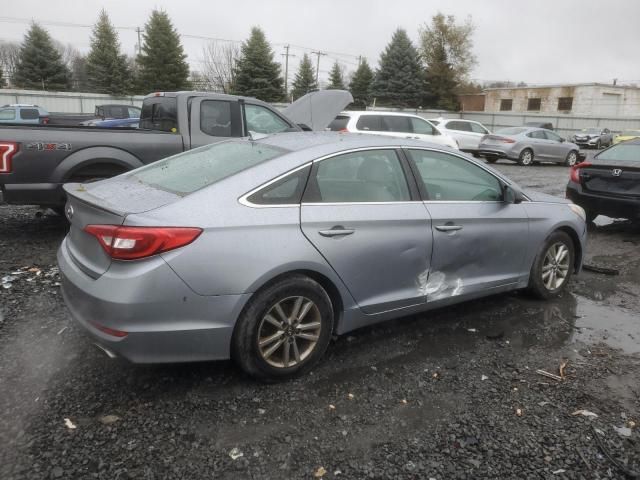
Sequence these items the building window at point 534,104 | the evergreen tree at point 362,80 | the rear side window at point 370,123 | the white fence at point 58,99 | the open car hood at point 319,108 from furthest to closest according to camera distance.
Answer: the evergreen tree at point 362,80
the building window at point 534,104
the white fence at point 58,99
the rear side window at point 370,123
the open car hood at point 319,108

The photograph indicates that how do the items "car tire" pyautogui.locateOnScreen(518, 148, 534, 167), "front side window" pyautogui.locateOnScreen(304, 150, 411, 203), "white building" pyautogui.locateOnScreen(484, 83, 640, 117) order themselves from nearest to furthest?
"front side window" pyautogui.locateOnScreen(304, 150, 411, 203), "car tire" pyautogui.locateOnScreen(518, 148, 534, 167), "white building" pyautogui.locateOnScreen(484, 83, 640, 117)

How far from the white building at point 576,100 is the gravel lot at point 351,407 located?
164 feet

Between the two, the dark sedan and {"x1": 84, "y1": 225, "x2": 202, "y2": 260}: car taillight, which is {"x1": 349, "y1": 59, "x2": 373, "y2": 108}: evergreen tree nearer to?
the dark sedan

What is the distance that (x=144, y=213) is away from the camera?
2.72 meters

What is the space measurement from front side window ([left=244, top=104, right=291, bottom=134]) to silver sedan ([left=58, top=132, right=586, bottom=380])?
11.4 ft

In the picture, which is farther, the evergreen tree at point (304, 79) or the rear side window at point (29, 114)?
the evergreen tree at point (304, 79)

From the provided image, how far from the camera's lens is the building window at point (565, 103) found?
49656mm

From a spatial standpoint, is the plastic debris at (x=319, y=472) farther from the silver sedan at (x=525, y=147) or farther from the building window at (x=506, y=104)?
the building window at (x=506, y=104)

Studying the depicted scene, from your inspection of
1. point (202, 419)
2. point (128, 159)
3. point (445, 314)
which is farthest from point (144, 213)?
point (128, 159)

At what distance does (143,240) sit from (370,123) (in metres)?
12.2

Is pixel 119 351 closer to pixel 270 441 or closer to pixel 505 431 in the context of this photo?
pixel 270 441

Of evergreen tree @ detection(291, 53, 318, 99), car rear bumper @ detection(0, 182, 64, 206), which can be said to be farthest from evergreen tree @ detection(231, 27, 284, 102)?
car rear bumper @ detection(0, 182, 64, 206)

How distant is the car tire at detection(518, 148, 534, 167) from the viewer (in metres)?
18.8

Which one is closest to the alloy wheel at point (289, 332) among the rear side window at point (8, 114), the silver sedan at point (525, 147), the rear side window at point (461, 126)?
the silver sedan at point (525, 147)
